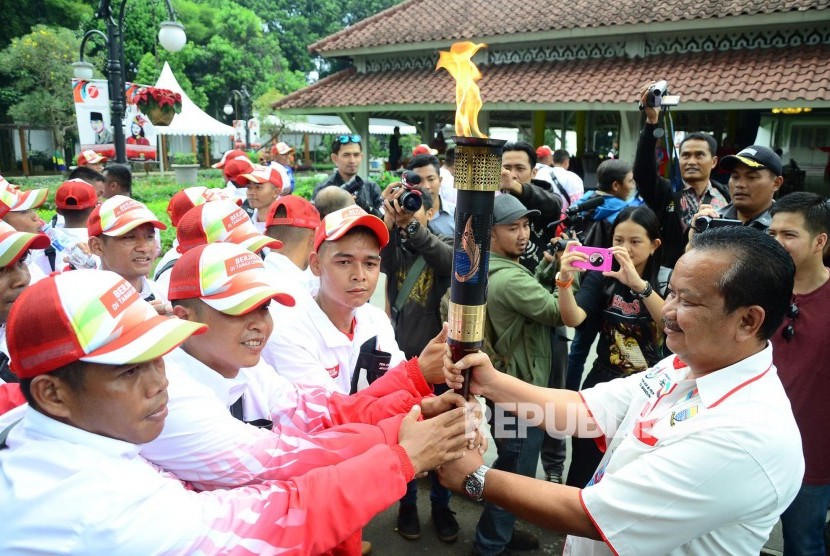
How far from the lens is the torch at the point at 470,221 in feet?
5.76

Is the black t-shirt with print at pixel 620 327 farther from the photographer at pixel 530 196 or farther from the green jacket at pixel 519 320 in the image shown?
the photographer at pixel 530 196

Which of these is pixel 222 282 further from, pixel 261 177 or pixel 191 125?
pixel 191 125

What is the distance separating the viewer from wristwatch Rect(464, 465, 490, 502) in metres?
1.97

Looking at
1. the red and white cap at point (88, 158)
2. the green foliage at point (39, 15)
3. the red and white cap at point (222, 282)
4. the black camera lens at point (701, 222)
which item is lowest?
the red and white cap at point (222, 282)

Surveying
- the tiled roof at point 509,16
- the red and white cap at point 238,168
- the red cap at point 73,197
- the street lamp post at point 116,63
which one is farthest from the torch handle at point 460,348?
the tiled roof at point 509,16

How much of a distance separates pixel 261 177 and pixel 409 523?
11.3 feet

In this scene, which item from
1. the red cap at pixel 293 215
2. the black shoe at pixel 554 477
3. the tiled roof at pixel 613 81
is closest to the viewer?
the red cap at pixel 293 215

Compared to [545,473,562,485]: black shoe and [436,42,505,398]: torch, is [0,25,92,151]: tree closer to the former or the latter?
[545,473,562,485]: black shoe

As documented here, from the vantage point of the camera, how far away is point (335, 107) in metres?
14.3

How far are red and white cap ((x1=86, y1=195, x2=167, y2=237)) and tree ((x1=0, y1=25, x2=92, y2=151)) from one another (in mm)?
27526

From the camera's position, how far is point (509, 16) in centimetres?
1345

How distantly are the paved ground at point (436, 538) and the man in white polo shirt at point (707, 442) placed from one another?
1.69 m

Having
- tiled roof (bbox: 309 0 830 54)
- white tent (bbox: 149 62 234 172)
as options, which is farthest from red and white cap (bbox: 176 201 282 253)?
white tent (bbox: 149 62 234 172)

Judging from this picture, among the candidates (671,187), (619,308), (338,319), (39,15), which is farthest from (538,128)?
(39,15)
